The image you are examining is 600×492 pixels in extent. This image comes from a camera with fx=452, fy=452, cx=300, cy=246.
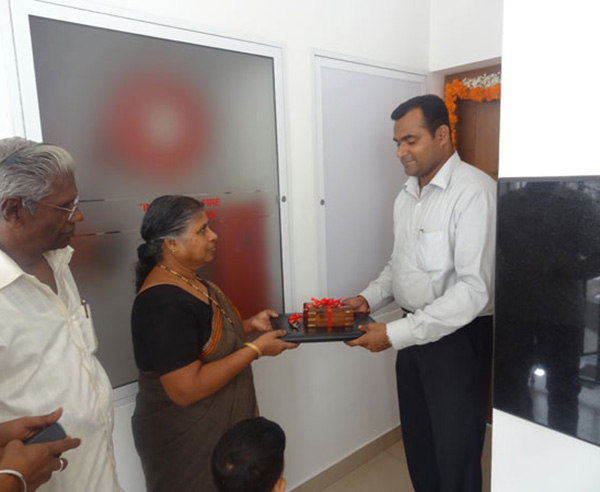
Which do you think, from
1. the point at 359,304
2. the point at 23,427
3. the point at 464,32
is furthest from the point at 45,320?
the point at 464,32

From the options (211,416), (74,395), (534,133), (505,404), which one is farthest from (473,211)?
(74,395)

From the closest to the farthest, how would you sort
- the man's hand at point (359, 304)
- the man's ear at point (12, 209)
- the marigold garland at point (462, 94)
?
the man's ear at point (12, 209) → the man's hand at point (359, 304) → the marigold garland at point (462, 94)

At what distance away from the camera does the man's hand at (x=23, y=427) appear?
0.89 metres

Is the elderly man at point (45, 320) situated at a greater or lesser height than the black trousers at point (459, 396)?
greater

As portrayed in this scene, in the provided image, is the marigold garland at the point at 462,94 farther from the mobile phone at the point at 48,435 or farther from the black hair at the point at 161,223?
the mobile phone at the point at 48,435

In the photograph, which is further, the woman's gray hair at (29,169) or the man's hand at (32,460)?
the woman's gray hair at (29,169)

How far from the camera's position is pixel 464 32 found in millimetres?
2533

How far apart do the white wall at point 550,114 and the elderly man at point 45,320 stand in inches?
43.5

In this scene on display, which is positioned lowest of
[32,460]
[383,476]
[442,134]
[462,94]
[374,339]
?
[383,476]

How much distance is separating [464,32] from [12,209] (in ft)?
8.08

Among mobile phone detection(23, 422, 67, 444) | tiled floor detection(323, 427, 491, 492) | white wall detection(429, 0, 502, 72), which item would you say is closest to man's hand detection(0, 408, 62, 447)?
mobile phone detection(23, 422, 67, 444)

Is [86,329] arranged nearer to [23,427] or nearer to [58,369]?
[58,369]

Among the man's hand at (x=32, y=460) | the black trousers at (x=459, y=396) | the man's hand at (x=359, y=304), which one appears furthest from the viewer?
the man's hand at (x=359, y=304)

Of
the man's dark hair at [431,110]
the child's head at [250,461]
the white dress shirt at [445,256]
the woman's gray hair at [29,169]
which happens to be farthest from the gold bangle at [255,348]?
the man's dark hair at [431,110]
